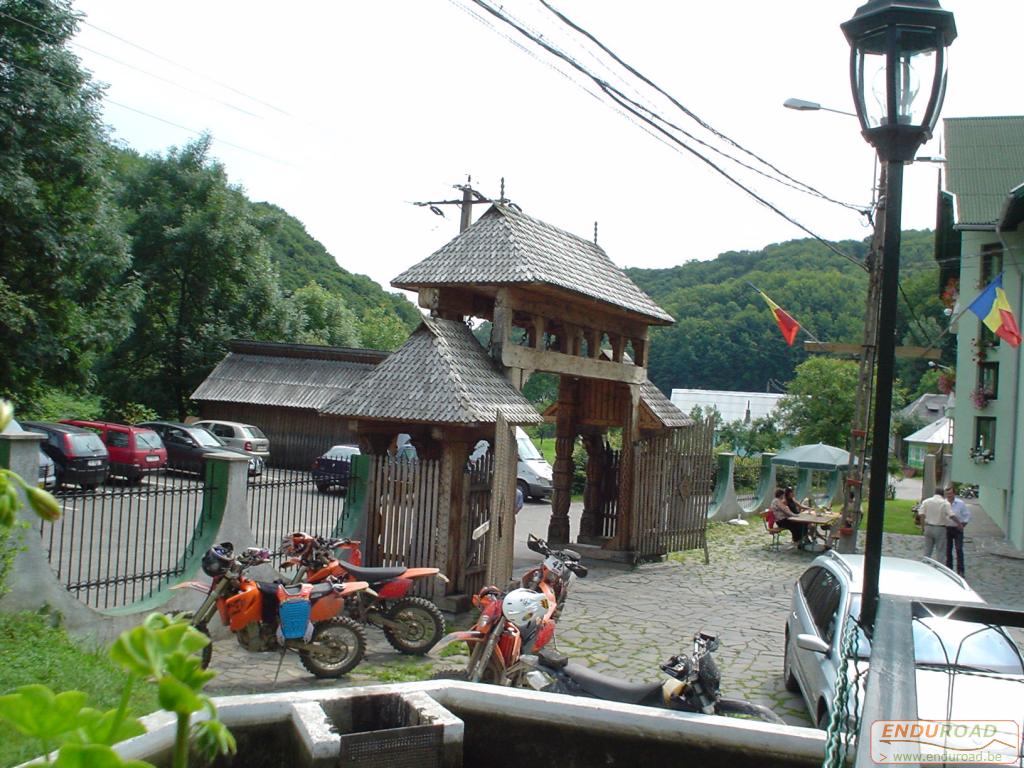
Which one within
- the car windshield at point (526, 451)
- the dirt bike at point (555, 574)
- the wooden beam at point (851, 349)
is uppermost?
the wooden beam at point (851, 349)

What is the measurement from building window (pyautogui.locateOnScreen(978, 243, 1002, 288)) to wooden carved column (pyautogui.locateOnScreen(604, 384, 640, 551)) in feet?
39.0

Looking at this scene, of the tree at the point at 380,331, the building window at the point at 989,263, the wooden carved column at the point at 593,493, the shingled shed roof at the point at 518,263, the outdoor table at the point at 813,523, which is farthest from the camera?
the tree at the point at 380,331

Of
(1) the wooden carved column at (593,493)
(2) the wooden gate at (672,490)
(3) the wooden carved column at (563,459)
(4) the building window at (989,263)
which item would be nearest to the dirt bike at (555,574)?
(2) the wooden gate at (672,490)

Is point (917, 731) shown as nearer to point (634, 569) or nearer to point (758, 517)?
point (634, 569)

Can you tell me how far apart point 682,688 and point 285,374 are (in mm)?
28254

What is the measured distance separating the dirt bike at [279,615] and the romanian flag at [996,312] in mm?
12584

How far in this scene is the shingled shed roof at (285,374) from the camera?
3155 centimetres

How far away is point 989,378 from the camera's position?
22828 mm

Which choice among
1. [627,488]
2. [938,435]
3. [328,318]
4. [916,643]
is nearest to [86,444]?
[627,488]

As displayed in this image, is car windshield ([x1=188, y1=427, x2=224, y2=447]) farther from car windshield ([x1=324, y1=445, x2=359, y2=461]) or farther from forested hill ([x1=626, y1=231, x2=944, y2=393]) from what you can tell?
forested hill ([x1=626, y1=231, x2=944, y2=393])

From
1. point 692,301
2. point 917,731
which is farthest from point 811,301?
point 917,731

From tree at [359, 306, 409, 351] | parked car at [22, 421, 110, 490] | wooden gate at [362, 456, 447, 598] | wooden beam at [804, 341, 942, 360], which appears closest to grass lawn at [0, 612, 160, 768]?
wooden gate at [362, 456, 447, 598]

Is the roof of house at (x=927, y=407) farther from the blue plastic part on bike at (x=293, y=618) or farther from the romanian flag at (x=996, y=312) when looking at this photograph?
the blue plastic part on bike at (x=293, y=618)

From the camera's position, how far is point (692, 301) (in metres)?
56.8
